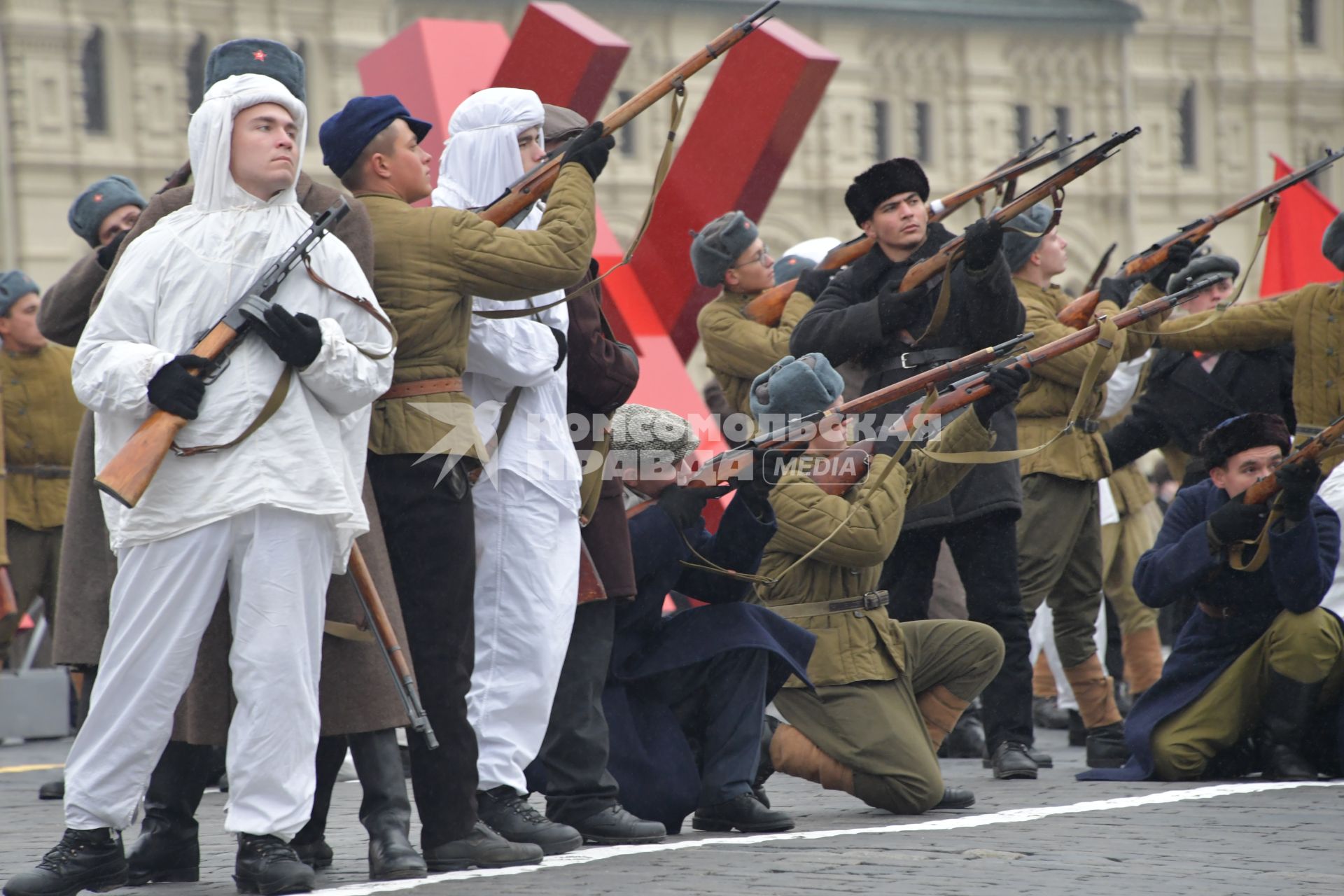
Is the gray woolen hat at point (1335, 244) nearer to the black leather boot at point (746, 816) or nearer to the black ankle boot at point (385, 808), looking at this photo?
the black leather boot at point (746, 816)

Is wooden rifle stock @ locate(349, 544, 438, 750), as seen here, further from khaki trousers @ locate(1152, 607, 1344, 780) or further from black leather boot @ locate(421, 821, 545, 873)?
khaki trousers @ locate(1152, 607, 1344, 780)

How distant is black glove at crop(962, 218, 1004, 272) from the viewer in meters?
6.40

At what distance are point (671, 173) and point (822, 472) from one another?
175 inches


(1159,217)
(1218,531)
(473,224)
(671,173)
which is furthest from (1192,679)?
(1159,217)

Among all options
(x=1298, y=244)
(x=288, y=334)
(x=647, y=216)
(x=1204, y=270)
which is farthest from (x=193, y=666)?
(x=1298, y=244)

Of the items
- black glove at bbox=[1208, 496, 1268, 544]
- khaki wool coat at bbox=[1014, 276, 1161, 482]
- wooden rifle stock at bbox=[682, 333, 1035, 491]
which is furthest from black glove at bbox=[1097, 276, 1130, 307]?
black glove at bbox=[1208, 496, 1268, 544]

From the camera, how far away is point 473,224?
16.3 ft

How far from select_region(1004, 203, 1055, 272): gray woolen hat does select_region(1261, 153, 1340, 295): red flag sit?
13.5 feet

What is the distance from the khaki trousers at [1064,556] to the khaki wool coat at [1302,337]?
627mm

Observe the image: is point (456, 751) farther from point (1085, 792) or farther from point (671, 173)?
point (671, 173)

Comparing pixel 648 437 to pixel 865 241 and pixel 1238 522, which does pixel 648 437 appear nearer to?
pixel 1238 522

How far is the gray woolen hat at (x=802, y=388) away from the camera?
595cm

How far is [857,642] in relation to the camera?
6008mm

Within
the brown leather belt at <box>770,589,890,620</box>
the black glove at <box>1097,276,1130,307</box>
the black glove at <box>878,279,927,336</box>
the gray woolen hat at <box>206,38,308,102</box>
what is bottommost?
the brown leather belt at <box>770,589,890,620</box>
